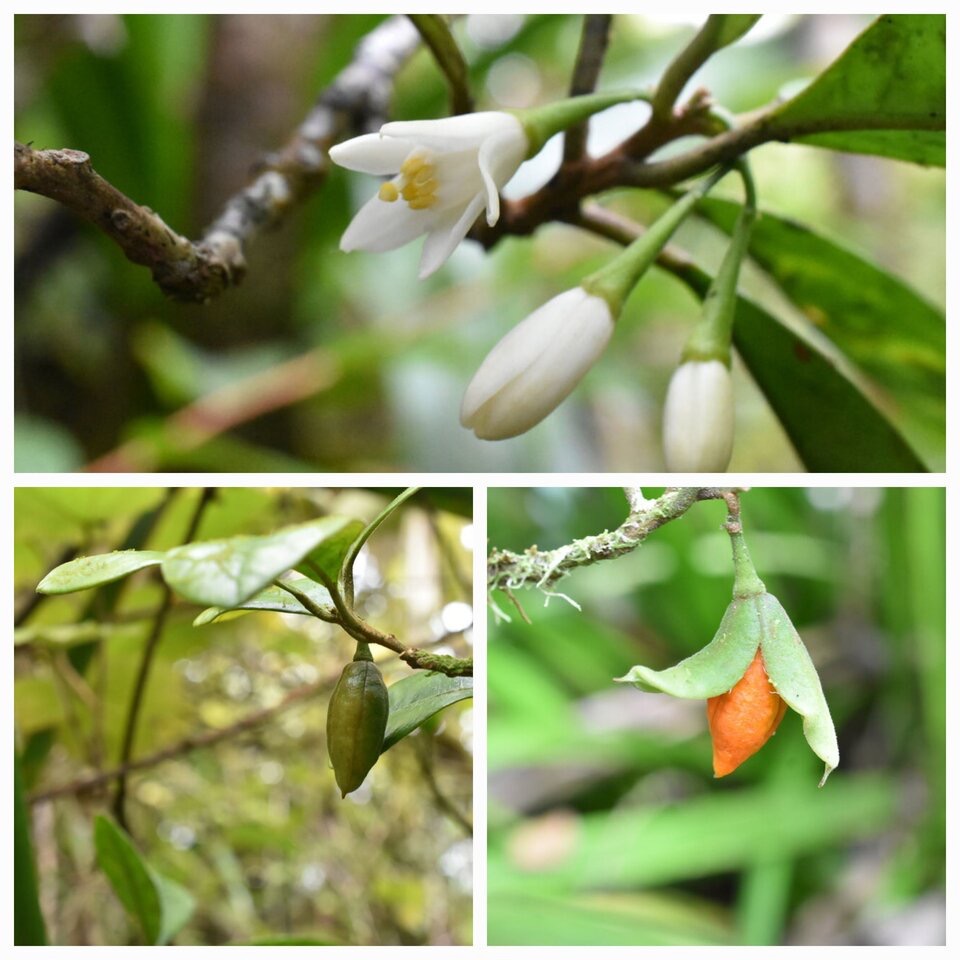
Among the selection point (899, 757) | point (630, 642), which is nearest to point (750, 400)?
point (630, 642)

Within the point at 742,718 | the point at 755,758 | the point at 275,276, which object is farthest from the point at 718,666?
the point at 755,758

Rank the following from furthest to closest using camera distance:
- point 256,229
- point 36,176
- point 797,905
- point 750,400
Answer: point 750,400 → point 797,905 → point 256,229 → point 36,176

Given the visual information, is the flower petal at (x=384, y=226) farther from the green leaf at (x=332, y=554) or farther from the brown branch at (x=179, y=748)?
the brown branch at (x=179, y=748)

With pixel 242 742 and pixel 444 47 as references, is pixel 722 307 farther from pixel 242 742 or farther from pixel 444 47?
pixel 242 742

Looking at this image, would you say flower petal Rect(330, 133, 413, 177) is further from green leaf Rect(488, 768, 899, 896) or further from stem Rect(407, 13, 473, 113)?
green leaf Rect(488, 768, 899, 896)

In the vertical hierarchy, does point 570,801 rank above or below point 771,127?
below

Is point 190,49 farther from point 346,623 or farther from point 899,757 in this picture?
point 899,757

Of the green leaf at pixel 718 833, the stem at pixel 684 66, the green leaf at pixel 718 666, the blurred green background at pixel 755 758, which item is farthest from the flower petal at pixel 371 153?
the green leaf at pixel 718 833

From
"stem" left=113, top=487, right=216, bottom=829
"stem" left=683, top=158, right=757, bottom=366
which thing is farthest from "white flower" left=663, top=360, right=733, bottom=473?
"stem" left=113, top=487, right=216, bottom=829
